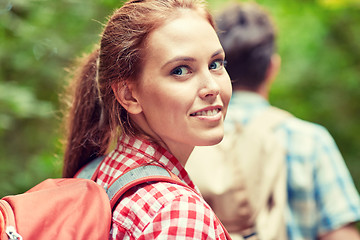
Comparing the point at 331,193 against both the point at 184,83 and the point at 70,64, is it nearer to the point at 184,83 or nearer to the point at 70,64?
the point at 184,83

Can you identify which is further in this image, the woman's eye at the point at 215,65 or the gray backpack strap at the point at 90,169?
the gray backpack strap at the point at 90,169

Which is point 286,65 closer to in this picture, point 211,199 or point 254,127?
point 254,127

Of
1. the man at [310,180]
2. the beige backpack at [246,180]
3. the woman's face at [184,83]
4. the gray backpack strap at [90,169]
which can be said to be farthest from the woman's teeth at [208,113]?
the man at [310,180]

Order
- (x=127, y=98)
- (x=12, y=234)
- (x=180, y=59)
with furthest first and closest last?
(x=127, y=98)
(x=180, y=59)
(x=12, y=234)

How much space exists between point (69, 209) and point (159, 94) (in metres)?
0.40

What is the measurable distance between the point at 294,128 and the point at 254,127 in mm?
300

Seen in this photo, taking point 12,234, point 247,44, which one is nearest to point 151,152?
point 12,234

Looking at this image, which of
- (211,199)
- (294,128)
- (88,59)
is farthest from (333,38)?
(88,59)

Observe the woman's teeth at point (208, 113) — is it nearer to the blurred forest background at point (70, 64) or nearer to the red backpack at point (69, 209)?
the red backpack at point (69, 209)

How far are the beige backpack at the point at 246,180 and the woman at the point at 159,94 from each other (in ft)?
2.64

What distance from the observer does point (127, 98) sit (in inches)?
57.3

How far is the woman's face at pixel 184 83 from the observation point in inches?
53.4

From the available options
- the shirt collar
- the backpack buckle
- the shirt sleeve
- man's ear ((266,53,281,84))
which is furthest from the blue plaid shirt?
the backpack buckle

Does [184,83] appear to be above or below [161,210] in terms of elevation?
above
